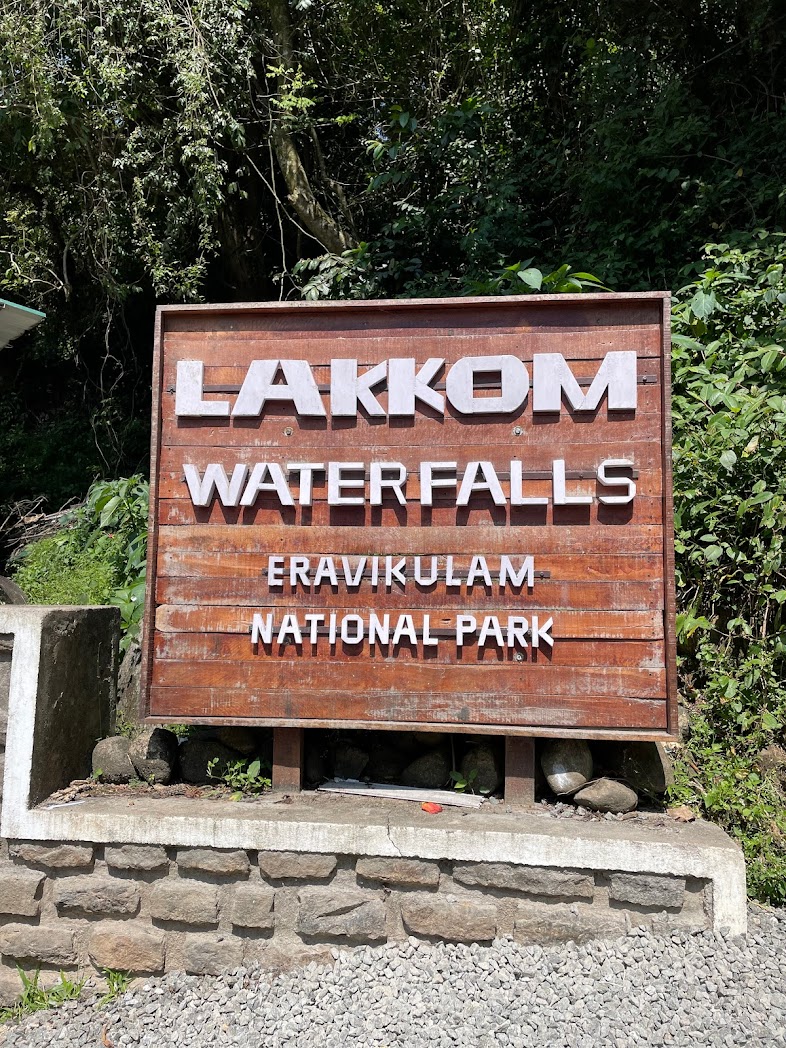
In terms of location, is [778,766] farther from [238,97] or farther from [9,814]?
[238,97]

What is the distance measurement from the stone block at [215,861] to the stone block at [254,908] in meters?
0.08

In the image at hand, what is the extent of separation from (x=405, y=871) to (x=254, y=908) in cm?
64

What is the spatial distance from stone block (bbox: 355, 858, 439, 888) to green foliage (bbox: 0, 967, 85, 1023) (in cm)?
135

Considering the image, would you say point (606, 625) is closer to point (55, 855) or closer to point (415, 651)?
point (415, 651)

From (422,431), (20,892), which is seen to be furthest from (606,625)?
(20,892)

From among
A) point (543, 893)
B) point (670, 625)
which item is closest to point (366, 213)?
point (670, 625)

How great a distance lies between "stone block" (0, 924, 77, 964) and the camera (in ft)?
10.4

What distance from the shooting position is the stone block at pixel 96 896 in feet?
10.3

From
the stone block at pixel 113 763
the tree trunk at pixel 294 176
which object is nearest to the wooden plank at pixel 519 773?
the stone block at pixel 113 763

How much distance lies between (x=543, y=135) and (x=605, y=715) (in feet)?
18.9

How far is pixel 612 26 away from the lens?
21.8 ft

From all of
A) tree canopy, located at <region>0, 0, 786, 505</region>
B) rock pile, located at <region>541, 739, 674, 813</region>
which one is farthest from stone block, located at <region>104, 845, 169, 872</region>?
tree canopy, located at <region>0, 0, 786, 505</region>

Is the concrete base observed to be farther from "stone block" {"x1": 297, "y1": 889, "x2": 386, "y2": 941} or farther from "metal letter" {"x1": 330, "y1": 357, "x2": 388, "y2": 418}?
"metal letter" {"x1": 330, "y1": 357, "x2": 388, "y2": 418}

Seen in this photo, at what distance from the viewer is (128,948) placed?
Answer: 3.12 m
